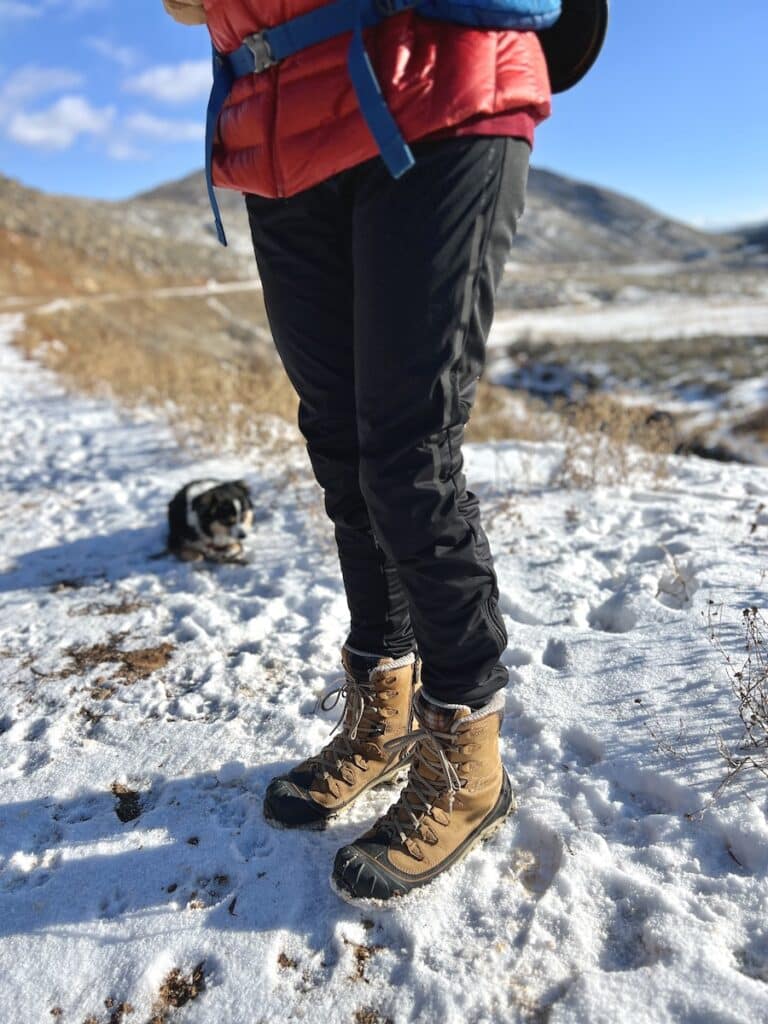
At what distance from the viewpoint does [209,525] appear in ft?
10.6

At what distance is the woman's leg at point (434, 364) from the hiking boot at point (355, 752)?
233 mm

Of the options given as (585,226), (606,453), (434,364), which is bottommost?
(606,453)

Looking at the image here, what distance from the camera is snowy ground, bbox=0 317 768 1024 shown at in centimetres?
118

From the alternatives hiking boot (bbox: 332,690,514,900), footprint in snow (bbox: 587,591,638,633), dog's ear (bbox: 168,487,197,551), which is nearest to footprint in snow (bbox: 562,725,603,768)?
hiking boot (bbox: 332,690,514,900)

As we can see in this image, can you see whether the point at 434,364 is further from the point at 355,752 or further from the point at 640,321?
the point at 640,321

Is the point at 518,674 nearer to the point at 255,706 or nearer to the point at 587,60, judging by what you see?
the point at 255,706

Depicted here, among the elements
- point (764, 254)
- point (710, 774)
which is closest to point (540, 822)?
point (710, 774)

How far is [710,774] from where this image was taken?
60.2 inches

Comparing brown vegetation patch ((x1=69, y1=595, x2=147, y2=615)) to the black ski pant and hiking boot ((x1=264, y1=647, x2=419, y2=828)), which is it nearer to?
hiking boot ((x1=264, y1=647, x2=419, y2=828))

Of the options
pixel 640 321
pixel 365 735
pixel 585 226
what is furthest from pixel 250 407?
pixel 585 226

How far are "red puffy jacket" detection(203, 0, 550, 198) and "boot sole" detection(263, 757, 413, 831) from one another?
1.29 metres

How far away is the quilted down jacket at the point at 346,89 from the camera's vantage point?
1045mm

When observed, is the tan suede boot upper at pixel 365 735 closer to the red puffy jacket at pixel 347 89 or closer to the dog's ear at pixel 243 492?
the red puffy jacket at pixel 347 89

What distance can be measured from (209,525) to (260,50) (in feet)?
A: 7.54
